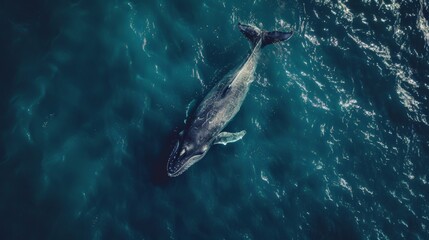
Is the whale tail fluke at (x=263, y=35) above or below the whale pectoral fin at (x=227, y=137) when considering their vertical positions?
above

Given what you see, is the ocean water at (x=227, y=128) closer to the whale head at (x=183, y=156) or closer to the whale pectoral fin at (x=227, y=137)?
the whale pectoral fin at (x=227, y=137)

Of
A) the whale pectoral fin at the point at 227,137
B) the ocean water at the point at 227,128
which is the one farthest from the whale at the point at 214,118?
the ocean water at the point at 227,128

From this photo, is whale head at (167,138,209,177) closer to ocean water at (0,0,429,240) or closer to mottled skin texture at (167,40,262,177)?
mottled skin texture at (167,40,262,177)

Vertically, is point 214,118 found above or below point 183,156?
above

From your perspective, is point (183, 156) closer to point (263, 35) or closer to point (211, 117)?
point (211, 117)

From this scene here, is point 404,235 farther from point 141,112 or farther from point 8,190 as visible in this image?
point 8,190

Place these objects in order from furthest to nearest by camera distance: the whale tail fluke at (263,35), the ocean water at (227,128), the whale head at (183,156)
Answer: the whale tail fluke at (263,35)
the ocean water at (227,128)
the whale head at (183,156)

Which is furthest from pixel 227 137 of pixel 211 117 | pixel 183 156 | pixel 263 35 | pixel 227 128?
pixel 263 35
